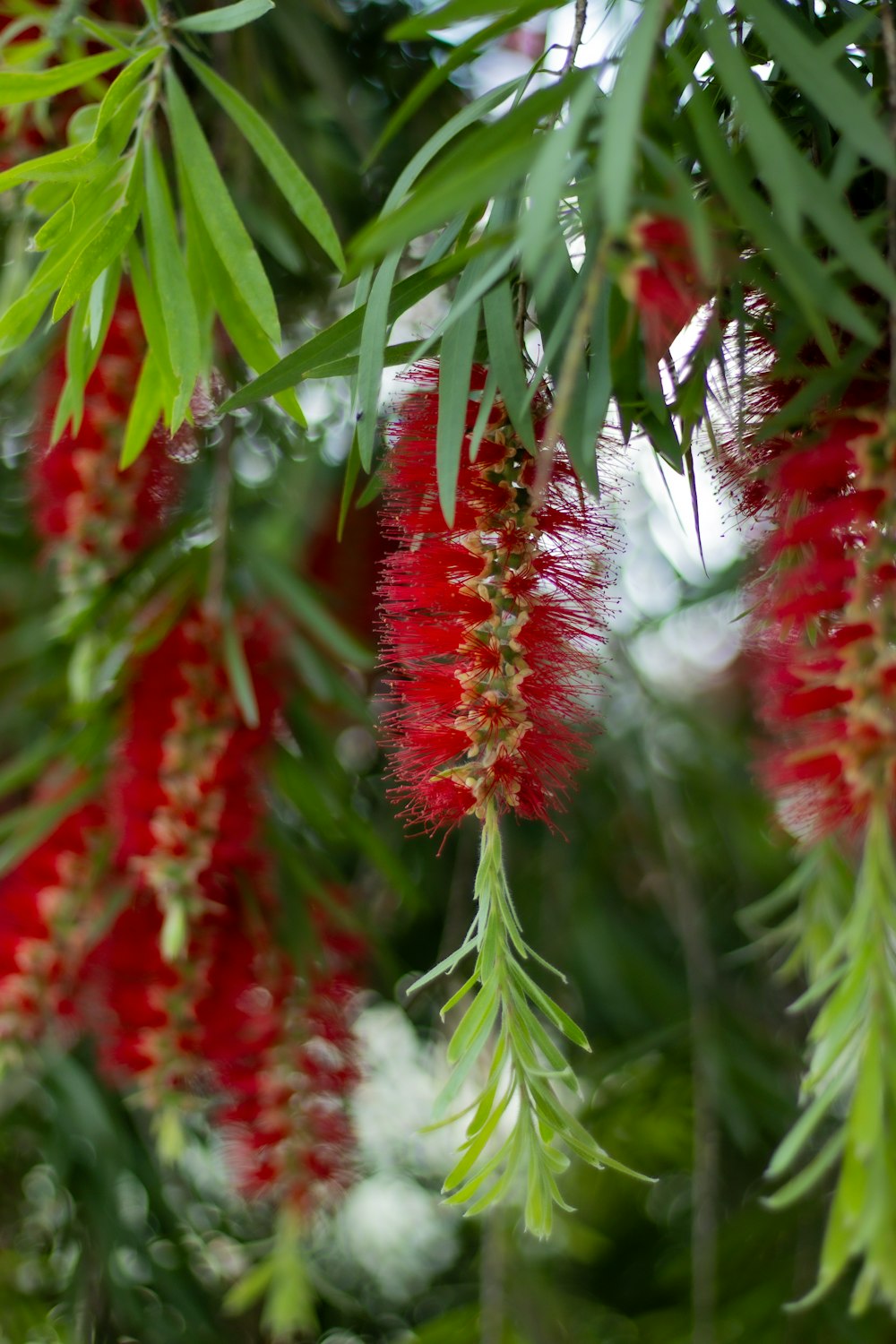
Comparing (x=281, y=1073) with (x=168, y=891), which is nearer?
(x=168, y=891)

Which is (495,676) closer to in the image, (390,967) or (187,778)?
(187,778)

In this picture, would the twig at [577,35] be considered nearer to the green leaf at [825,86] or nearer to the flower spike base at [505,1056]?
the green leaf at [825,86]

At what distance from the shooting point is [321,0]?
0.89m

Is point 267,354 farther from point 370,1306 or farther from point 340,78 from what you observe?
point 370,1306

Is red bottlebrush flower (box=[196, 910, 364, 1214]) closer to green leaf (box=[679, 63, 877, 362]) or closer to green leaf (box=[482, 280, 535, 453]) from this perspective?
green leaf (box=[482, 280, 535, 453])

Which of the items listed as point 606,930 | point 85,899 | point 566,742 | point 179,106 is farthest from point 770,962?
point 179,106

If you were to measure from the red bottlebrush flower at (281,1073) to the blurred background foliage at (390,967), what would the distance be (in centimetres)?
8

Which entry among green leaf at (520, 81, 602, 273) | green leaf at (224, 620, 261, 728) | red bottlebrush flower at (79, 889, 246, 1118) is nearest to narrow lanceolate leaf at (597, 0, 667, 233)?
green leaf at (520, 81, 602, 273)

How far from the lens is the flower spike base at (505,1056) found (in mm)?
456

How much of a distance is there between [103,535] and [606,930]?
0.74 m

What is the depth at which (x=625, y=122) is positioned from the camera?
0.95ft

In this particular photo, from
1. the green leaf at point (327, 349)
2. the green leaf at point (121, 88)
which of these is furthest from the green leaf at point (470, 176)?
the green leaf at point (121, 88)

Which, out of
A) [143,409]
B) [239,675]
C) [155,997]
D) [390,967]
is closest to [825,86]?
[143,409]

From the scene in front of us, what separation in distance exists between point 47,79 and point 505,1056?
1.53 feet
